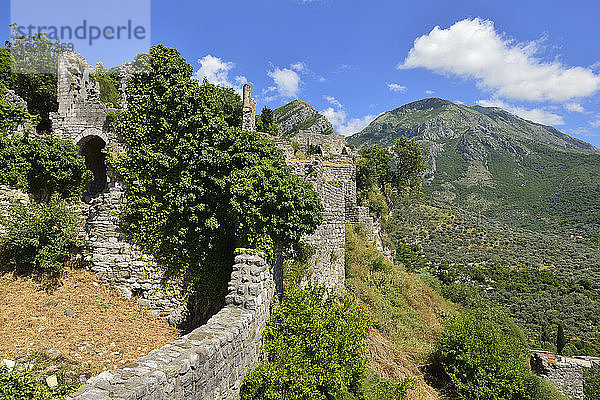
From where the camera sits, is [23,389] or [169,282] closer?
[23,389]

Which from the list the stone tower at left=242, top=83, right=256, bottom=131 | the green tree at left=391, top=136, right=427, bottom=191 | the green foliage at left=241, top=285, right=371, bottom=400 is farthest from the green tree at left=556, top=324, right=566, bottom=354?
the stone tower at left=242, top=83, right=256, bottom=131

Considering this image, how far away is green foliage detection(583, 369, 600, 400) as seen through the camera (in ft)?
62.0

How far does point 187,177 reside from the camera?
7648 mm

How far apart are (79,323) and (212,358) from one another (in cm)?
382

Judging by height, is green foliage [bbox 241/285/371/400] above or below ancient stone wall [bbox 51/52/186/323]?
below

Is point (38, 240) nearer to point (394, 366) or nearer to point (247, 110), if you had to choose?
point (394, 366)

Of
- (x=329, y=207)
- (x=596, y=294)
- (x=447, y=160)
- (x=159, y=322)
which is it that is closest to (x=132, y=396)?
(x=159, y=322)

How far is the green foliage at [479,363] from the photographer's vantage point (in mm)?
9398

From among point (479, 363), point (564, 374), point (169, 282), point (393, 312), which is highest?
point (169, 282)

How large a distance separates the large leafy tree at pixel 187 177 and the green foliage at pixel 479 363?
6.12 m

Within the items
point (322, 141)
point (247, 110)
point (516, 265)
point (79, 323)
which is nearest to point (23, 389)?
point (79, 323)

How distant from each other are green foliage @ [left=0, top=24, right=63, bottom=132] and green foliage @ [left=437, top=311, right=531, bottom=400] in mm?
24234

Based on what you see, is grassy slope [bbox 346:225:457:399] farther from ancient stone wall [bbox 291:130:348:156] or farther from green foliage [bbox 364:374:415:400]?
ancient stone wall [bbox 291:130:348:156]

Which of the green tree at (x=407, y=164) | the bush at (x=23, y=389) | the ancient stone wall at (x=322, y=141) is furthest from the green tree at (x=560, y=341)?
the bush at (x=23, y=389)
